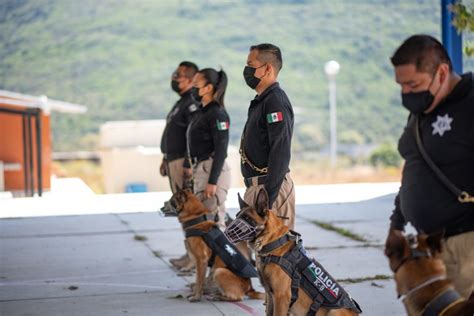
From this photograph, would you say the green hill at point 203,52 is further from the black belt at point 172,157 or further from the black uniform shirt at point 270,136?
the black uniform shirt at point 270,136

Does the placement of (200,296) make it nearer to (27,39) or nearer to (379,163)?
(379,163)

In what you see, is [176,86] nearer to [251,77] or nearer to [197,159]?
[197,159]

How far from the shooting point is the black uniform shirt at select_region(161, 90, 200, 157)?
27.3 feet

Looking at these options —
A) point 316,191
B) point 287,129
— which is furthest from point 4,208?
point 287,129

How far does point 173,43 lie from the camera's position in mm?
66375

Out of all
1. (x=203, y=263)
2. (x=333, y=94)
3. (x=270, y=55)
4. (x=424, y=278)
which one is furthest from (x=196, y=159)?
(x=333, y=94)

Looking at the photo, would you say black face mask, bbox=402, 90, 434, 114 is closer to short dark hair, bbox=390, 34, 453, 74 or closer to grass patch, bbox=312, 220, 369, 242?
short dark hair, bbox=390, 34, 453, 74

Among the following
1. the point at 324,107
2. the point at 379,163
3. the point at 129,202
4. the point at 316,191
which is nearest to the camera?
the point at 129,202

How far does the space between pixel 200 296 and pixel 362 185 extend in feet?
36.8

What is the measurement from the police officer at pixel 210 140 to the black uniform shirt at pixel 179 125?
534mm

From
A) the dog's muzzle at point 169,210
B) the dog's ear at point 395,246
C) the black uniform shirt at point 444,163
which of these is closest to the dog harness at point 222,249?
the dog's muzzle at point 169,210

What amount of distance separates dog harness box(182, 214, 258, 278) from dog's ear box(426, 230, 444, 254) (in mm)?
3197

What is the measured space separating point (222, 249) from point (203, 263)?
25cm

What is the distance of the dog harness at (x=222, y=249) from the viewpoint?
22.4 feet
